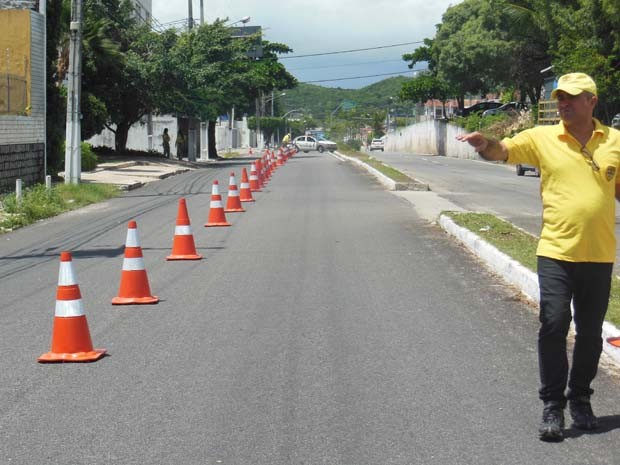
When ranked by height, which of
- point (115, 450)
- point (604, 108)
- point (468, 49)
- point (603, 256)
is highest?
point (468, 49)

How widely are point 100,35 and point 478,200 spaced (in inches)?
814

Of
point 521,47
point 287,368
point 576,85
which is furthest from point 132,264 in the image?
point 521,47

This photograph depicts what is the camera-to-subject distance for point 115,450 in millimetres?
4922

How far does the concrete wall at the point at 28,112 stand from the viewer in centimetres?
2364

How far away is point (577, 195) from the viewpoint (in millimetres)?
5238

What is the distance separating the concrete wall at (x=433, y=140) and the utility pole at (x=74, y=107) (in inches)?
1589

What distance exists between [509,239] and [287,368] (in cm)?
692

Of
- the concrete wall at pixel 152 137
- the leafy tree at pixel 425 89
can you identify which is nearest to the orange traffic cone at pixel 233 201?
the concrete wall at pixel 152 137

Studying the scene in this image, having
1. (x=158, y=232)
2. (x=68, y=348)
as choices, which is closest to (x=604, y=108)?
(x=158, y=232)

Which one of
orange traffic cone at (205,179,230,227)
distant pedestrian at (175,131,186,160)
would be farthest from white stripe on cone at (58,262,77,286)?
distant pedestrian at (175,131,186,160)

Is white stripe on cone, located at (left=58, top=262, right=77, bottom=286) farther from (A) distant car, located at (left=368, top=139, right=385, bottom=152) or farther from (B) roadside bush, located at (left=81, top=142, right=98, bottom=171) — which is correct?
(A) distant car, located at (left=368, top=139, right=385, bottom=152)

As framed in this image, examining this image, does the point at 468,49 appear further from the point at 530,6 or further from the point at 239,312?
the point at 239,312

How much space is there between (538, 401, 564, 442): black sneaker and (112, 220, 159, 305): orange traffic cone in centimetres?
481

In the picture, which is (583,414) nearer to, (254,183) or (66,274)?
(66,274)
